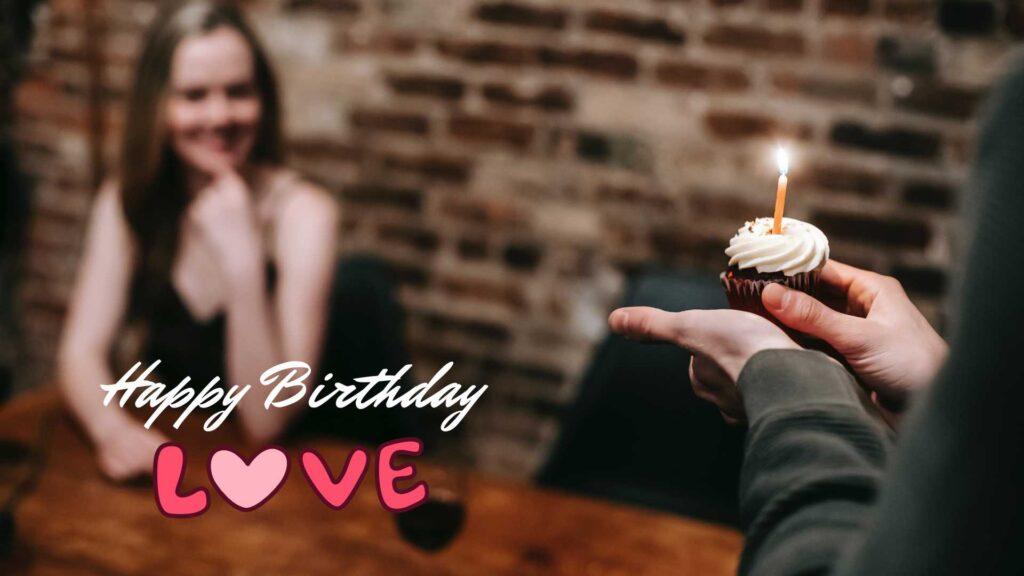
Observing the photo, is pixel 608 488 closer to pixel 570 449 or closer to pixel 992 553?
pixel 570 449

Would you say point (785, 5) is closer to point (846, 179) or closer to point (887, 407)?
point (846, 179)

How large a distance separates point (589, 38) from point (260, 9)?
0.84m

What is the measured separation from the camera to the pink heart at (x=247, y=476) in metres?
1.22

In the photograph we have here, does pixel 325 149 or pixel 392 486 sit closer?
pixel 392 486

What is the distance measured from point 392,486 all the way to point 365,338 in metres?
0.57

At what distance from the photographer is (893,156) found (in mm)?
1738

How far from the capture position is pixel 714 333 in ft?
2.30

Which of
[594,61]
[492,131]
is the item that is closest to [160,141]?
[492,131]

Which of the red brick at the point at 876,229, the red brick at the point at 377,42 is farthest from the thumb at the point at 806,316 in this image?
the red brick at the point at 377,42

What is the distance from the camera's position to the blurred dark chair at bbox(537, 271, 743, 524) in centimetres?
159

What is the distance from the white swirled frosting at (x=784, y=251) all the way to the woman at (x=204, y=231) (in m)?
1.02

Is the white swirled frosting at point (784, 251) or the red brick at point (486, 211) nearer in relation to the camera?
the white swirled frosting at point (784, 251)

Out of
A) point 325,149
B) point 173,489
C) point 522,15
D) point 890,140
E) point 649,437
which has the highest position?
point 522,15

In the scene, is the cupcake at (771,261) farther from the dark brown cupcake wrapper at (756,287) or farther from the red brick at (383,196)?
the red brick at (383,196)
